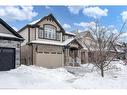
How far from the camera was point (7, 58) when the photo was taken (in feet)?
19.7

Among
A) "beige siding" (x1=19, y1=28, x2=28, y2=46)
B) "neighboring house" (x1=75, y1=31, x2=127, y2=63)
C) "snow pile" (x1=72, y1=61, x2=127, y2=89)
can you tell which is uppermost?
"beige siding" (x1=19, y1=28, x2=28, y2=46)

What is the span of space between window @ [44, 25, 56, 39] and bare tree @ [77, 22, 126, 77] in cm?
69

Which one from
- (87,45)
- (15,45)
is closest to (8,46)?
(15,45)

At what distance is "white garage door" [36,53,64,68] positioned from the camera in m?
5.85

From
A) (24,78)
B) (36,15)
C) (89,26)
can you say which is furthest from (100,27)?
(24,78)

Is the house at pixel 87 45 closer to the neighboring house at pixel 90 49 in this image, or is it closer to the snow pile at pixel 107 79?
the neighboring house at pixel 90 49

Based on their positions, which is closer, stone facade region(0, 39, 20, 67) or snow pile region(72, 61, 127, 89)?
snow pile region(72, 61, 127, 89)

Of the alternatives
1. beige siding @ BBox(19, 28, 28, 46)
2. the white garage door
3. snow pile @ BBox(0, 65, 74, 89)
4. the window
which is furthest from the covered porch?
beige siding @ BBox(19, 28, 28, 46)

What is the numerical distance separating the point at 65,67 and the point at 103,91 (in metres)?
0.96

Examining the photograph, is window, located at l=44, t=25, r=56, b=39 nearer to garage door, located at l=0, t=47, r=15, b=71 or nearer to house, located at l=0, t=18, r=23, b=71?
house, located at l=0, t=18, r=23, b=71

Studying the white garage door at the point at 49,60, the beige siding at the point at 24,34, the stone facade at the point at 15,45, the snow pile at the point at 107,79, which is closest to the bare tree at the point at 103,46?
the snow pile at the point at 107,79

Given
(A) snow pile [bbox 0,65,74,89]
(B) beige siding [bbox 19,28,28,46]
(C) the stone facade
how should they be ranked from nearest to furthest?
1. (A) snow pile [bbox 0,65,74,89]
2. (B) beige siding [bbox 19,28,28,46]
3. (C) the stone facade

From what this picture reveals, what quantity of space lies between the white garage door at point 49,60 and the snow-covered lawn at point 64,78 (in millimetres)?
109
